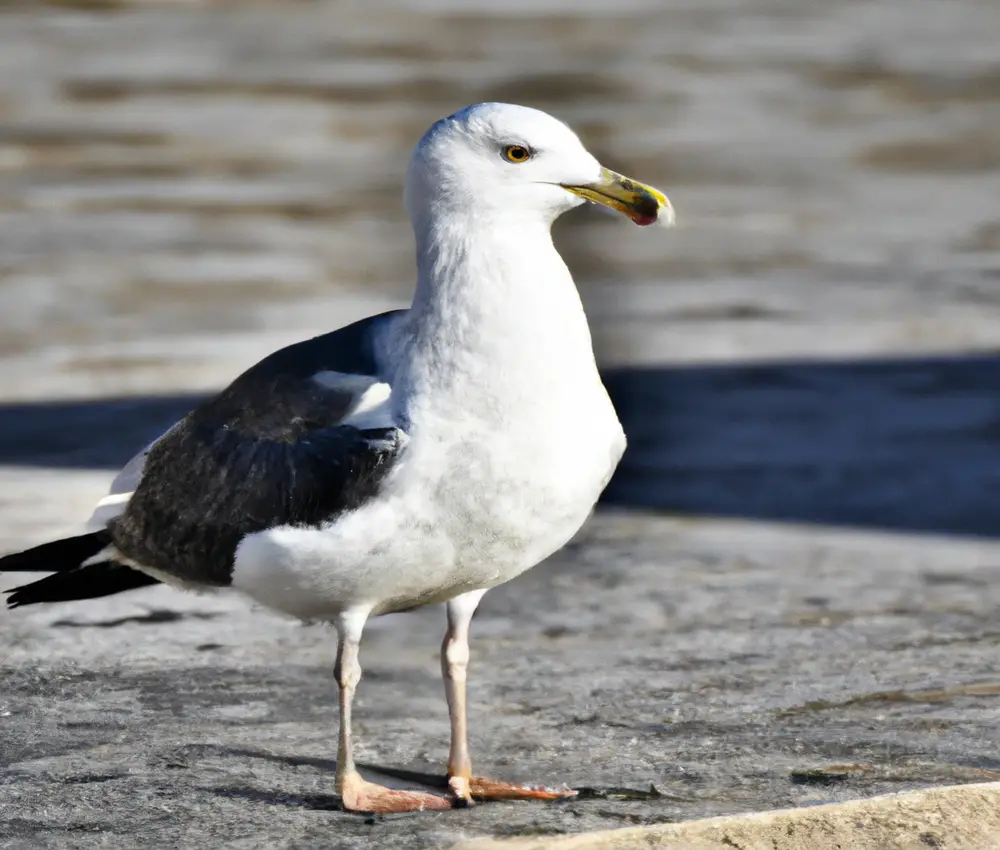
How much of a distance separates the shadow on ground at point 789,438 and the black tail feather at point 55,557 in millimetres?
2995

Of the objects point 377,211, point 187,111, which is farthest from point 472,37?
point 377,211

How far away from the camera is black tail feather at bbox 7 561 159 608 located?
5.45 meters

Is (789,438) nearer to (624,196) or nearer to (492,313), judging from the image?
(624,196)

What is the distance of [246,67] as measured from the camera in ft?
65.8

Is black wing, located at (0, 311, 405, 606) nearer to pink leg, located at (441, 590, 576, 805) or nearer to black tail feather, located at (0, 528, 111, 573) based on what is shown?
black tail feather, located at (0, 528, 111, 573)

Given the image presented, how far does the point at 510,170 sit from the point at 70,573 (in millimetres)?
1603

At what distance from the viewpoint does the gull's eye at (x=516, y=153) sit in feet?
15.6

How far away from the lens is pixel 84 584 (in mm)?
5488

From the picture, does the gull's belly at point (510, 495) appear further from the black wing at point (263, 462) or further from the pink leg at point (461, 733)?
the pink leg at point (461, 733)

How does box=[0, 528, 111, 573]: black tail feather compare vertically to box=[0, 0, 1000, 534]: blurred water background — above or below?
below

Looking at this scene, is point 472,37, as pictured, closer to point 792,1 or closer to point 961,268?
point 792,1

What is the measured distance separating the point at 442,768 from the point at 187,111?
13.3 meters

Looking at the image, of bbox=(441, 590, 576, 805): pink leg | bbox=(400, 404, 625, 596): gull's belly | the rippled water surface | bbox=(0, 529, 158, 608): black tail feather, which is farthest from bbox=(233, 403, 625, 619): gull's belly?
the rippled water surface

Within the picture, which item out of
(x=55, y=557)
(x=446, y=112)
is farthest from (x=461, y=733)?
(x=446, y=112)
